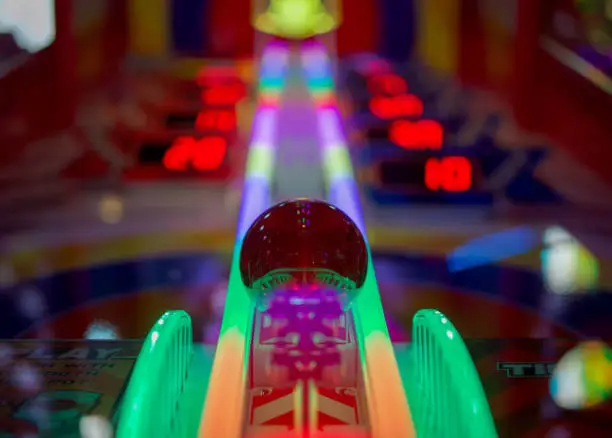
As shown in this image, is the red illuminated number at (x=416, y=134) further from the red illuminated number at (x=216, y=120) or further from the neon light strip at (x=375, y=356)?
the neon light strip at (x=375, y=356)

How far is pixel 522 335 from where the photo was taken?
11.2 feet

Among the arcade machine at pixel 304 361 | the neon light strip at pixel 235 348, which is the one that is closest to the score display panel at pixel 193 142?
the neon light strip at pixel 235 348

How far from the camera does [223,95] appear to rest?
7086 mm

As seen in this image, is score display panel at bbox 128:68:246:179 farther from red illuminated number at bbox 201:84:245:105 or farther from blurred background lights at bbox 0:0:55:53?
blurred background lights at bbox 0:0:55:53

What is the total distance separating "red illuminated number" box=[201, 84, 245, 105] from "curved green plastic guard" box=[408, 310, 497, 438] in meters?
4.37

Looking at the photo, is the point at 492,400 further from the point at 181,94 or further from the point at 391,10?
the point at 391,10

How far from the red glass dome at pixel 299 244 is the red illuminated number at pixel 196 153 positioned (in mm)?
3181

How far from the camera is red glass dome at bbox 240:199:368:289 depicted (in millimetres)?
2678

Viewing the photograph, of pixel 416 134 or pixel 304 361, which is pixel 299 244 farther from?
pixel 416 134

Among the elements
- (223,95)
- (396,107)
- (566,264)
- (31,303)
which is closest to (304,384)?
(31,303)

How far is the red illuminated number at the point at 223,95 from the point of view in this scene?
6977mm

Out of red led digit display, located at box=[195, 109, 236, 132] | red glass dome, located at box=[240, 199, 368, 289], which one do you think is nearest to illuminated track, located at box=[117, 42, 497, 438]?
red glass dome, located at box=[240, 199, 368, 289]

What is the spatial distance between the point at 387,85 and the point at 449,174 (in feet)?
7.25

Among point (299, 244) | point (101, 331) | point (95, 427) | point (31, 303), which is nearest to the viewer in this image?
point (95, 427)
